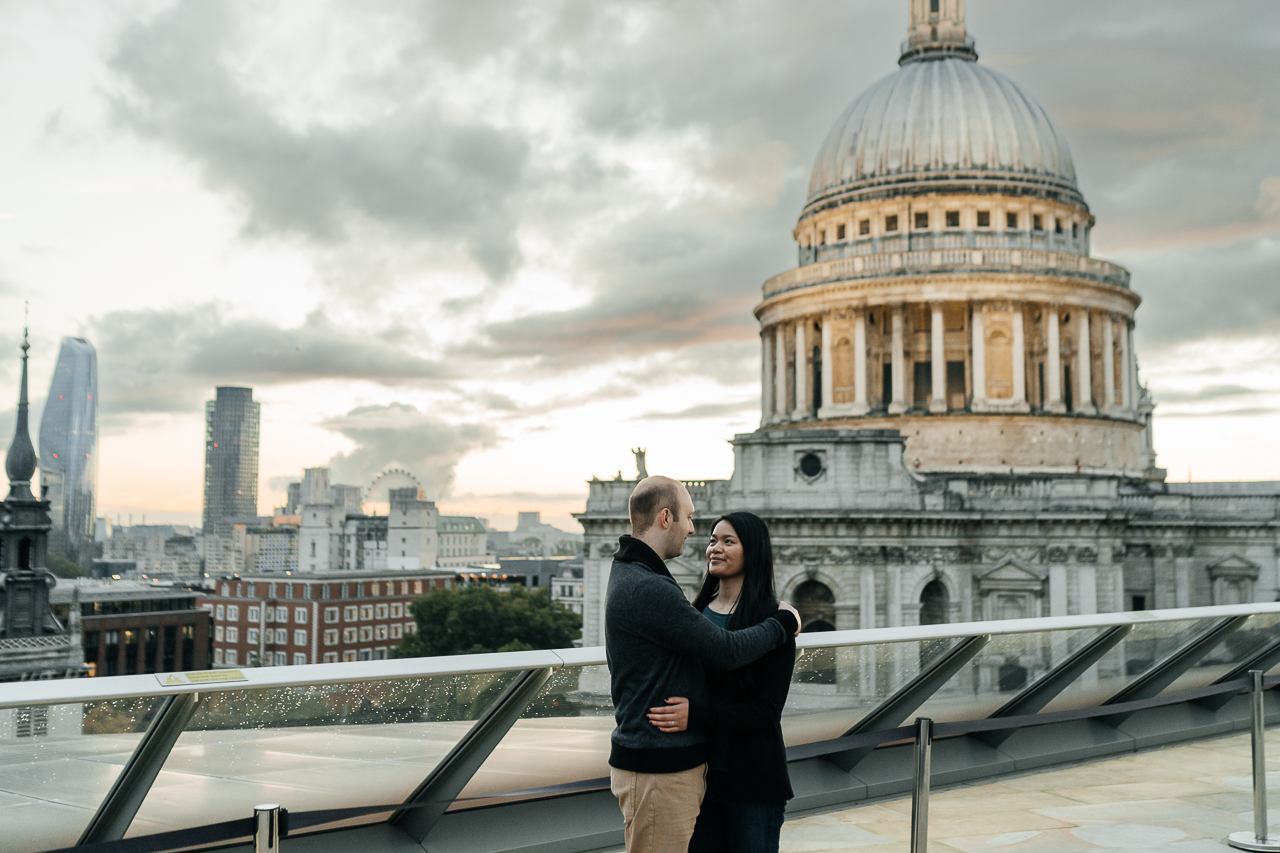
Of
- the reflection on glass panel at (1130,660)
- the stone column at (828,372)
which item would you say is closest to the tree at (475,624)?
the stone column at (828,372)

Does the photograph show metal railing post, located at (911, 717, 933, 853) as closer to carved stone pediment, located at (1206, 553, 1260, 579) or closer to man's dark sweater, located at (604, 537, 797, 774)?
man's dark sweater, located at (604, 537, 797, 774)

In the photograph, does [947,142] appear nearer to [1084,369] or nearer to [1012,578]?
[1084,369]

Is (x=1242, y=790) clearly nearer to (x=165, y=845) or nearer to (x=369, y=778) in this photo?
(x=369, y=778)

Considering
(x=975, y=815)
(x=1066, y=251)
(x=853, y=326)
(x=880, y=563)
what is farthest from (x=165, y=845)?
(x=1066, y=251)

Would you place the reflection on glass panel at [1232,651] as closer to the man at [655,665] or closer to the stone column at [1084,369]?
the man at [655,665]

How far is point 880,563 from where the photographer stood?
4550 centimetres

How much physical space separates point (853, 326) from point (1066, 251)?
36.9 ft

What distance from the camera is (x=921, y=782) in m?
6.73

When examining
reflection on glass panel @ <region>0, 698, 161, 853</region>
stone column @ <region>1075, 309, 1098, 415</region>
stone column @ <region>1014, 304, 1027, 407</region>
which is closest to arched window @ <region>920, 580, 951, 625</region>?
stone column @ <region>1014, 304, 1027, 407</region>

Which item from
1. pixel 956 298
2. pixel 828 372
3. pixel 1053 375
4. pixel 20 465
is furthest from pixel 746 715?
pixel 20 465

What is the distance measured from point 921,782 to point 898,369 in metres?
50.8

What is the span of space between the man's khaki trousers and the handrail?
124cm

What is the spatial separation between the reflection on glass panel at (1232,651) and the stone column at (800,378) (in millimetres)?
47357

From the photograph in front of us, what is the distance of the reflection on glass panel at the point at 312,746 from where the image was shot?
5586 mm
